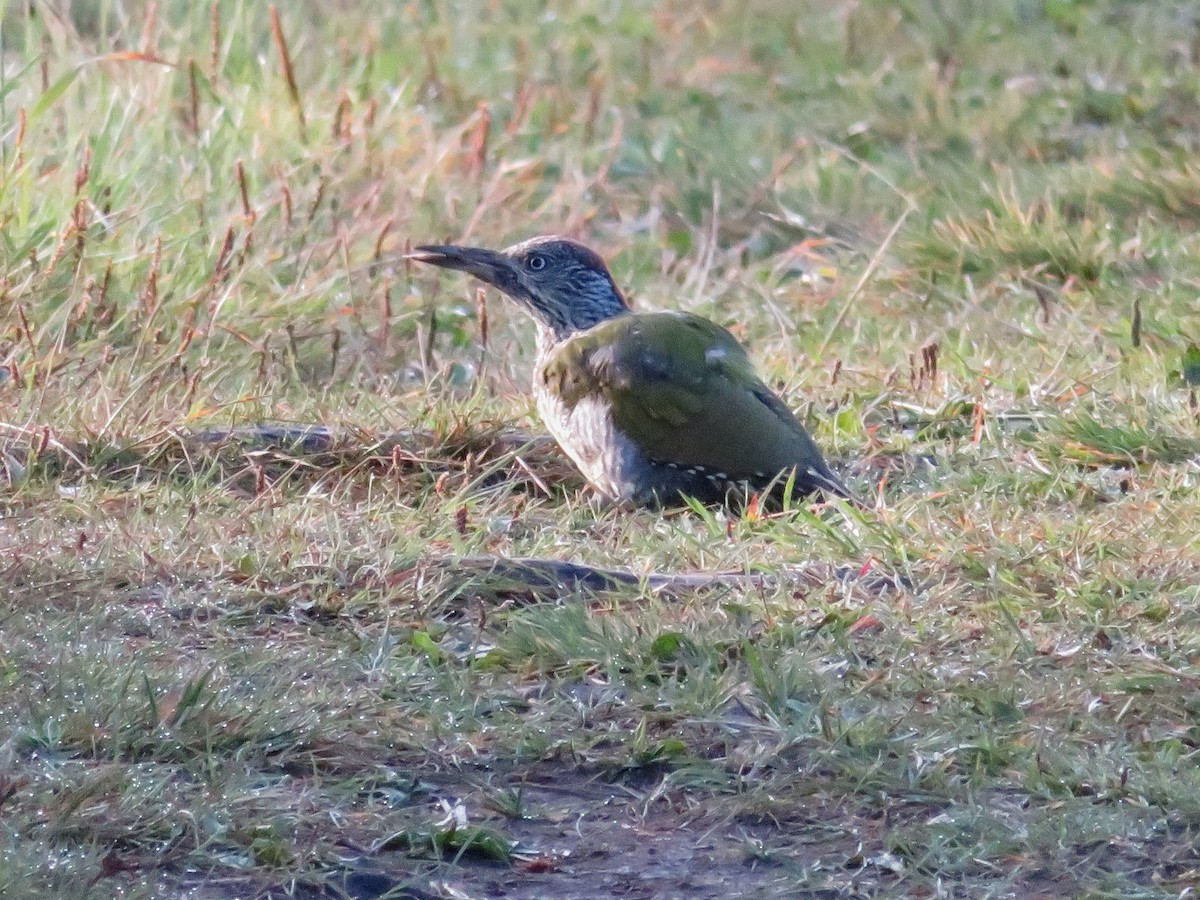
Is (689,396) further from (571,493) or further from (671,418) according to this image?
(571,493)

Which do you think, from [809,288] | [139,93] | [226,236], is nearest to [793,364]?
[809,288]

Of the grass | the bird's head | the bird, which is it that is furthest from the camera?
the bird's head

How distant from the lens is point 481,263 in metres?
5.68

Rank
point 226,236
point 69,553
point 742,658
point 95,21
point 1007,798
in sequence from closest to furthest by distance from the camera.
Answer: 1. point 1007,798
2. point 742,658
3. point 69,553
4. point 226,236
5. point 95,21

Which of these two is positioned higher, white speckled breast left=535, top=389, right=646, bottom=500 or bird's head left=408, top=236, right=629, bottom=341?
bird's head left=408, top=236, right=629, bottom=341

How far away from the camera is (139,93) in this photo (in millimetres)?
6711

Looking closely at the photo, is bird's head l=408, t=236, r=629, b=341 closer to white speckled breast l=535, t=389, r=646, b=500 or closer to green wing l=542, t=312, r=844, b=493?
green wing l=542, t=312, r=844, b=493

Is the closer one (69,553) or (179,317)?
(69,553)

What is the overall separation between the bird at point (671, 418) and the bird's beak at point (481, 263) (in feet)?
1.95

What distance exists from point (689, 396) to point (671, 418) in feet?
0.22

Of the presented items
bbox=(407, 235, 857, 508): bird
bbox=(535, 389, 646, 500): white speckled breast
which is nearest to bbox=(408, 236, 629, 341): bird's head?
bbox=(407, 235, 857, 508): bird

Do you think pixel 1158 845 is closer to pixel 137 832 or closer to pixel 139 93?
pixel 137 832

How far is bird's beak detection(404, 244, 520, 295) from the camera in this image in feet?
18.3

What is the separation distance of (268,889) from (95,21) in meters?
6.71
